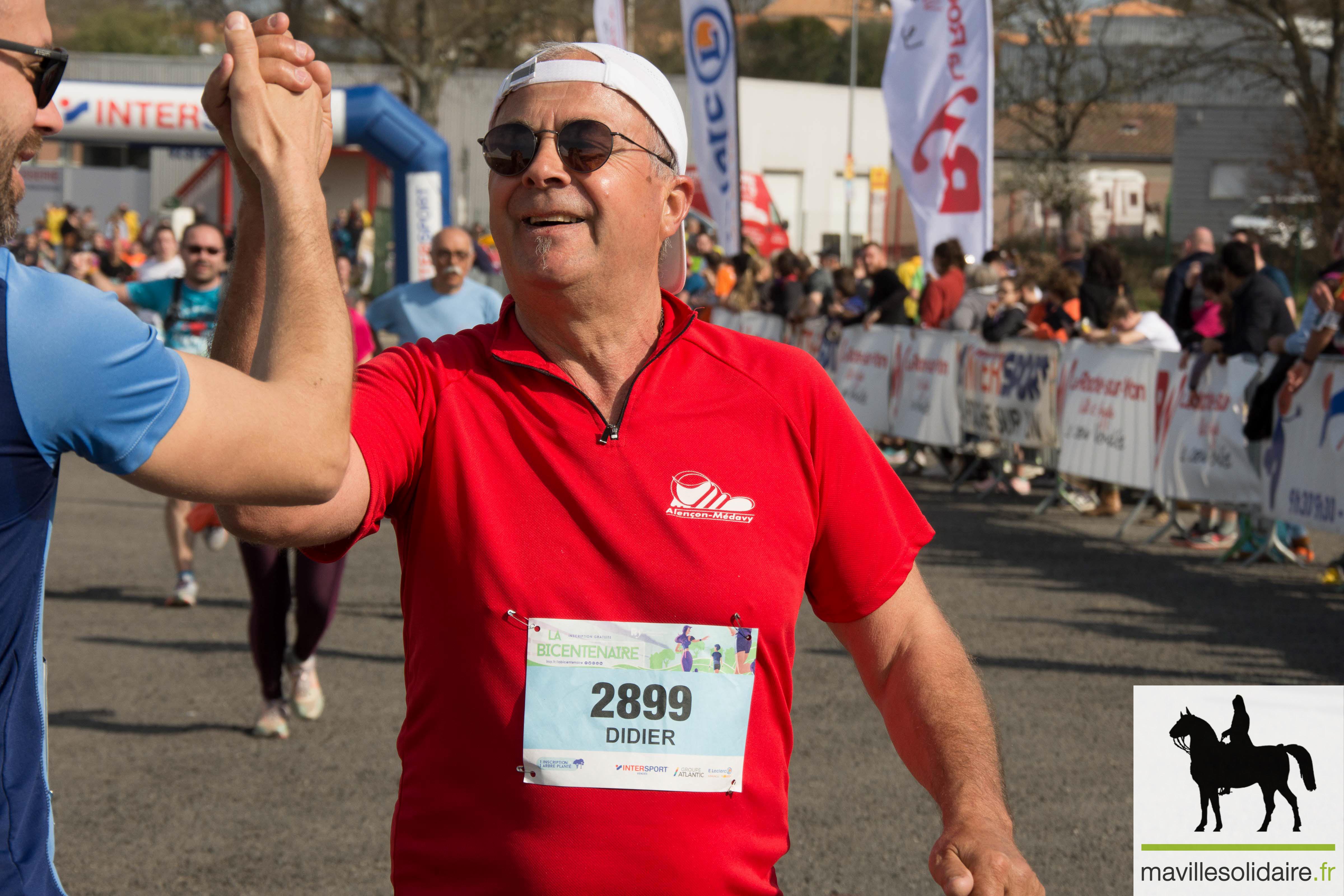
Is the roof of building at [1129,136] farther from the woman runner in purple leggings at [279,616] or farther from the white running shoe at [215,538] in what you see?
the woman runner in purple leggings at [279,616]

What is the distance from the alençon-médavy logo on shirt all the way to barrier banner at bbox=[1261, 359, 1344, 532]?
703cm

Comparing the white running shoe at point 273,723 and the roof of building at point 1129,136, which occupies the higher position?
the roof of building at point 1129,136

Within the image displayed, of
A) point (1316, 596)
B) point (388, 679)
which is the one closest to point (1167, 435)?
point (1316, 596)

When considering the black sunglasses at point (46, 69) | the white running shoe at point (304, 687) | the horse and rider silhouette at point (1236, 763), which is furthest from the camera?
the white running shoe at point (304, 687)

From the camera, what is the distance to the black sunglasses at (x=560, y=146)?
2.37m

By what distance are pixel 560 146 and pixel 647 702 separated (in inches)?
34.5

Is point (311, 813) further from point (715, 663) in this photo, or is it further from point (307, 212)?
point (307, 212)

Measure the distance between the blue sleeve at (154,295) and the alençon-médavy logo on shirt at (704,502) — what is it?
6.57 metres

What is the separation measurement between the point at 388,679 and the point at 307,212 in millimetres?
5564

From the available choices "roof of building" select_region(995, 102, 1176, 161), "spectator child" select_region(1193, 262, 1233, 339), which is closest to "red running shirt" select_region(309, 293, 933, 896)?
"spectator child" select_region(1193, 262, 1233, 339)

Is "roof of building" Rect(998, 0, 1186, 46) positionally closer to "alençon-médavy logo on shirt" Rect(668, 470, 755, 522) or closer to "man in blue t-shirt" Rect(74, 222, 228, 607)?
"man in blue t-shirt" Rect(74, 222, 228, 607)

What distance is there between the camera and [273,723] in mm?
6137

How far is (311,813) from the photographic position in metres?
5.22

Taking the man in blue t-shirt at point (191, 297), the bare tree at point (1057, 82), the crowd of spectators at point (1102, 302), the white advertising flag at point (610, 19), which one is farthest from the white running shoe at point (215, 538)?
the bare tree at point (1057, 82)
